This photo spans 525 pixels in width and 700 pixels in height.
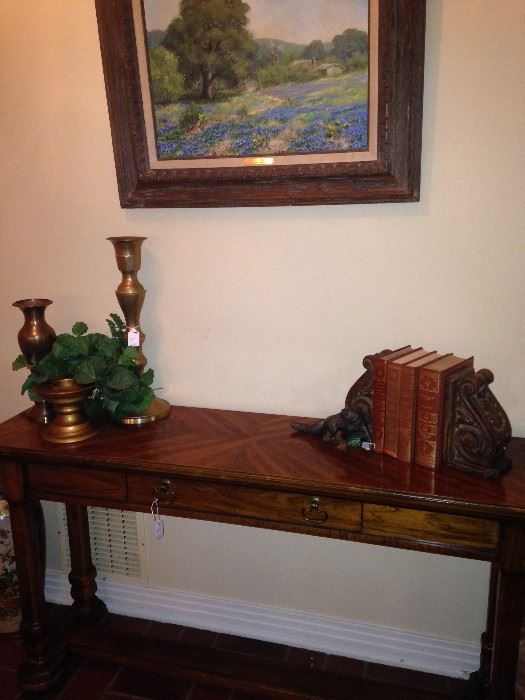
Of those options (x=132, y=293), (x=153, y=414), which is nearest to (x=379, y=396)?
(x=153, y=414)

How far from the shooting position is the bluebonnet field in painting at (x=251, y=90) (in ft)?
5.79

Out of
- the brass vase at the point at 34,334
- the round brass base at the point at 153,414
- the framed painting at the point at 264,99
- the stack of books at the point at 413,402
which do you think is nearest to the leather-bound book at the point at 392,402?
the stack of books at the point at 413,402

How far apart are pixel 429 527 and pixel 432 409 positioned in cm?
30

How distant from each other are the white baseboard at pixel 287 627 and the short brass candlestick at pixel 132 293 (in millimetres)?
860

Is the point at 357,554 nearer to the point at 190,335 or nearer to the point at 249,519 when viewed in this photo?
the point at 249,519

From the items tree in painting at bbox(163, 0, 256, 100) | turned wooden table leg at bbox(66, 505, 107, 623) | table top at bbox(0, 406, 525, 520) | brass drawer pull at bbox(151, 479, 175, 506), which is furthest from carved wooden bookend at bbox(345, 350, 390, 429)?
turned wooden table leg at bbox(66, 505, 107, 623)

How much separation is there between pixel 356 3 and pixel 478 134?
1.64 feet

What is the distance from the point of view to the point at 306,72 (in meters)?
1.78

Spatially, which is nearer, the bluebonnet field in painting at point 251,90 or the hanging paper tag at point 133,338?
the bluebonnet field in painting at point 251,90

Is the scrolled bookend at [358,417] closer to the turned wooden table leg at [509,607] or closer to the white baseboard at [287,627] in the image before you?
the turned wooden table leg at [509,607]

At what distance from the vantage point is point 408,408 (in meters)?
1.65

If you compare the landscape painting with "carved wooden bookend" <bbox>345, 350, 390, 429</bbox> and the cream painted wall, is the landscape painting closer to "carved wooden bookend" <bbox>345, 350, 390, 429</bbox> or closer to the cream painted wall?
the cream painted wall

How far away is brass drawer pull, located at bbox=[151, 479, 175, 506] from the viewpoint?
1753 millimetres

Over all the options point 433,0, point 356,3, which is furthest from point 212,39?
point 433,0
